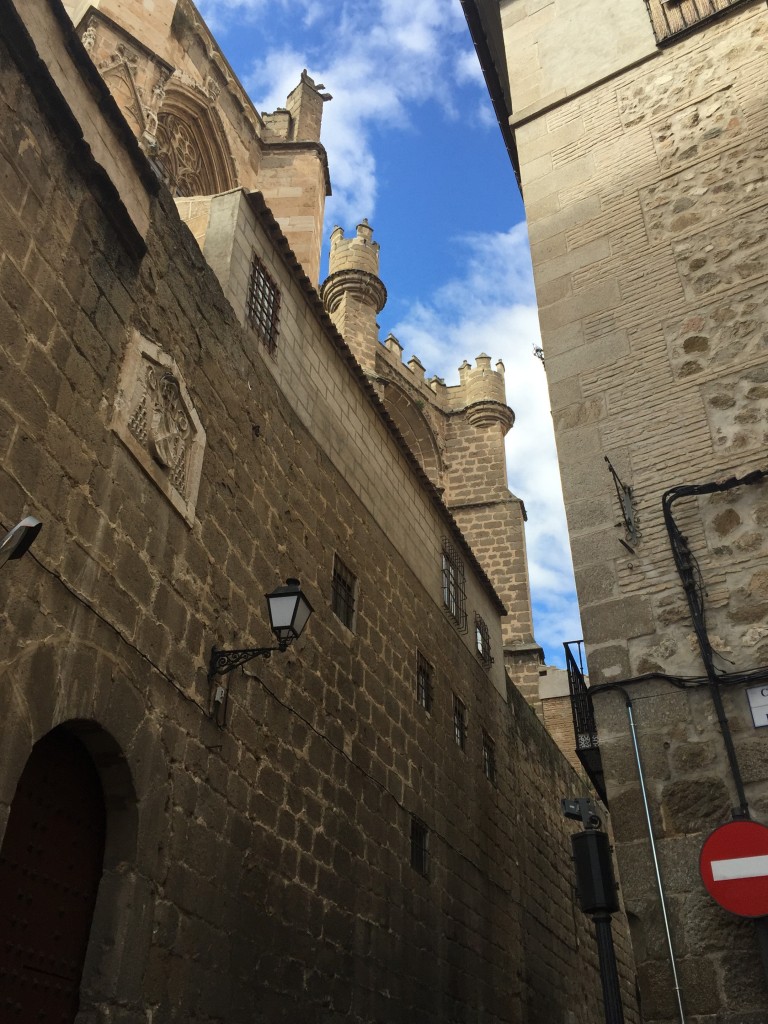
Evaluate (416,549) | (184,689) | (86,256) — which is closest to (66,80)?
(86,256)

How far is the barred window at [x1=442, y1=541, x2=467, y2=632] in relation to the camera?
10719 mm

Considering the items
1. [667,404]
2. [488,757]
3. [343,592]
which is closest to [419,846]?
[343,592]

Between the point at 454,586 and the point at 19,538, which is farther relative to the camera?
the point at 454,586

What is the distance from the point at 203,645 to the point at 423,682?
4379mm

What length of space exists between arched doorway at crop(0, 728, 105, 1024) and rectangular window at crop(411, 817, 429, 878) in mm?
4243

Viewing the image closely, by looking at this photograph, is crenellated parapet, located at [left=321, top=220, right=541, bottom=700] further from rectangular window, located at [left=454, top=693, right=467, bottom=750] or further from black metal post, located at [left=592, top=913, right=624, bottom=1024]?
black metal post, located at [left=592, top=913, right=624, bottom=1024]

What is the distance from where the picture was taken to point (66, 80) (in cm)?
472

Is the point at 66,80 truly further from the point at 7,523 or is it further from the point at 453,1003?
the point at 453,1003

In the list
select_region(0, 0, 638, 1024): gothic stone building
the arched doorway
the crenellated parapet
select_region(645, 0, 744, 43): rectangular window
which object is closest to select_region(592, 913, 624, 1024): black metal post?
select_region(0, 0, 638, 1024): gothic stone building

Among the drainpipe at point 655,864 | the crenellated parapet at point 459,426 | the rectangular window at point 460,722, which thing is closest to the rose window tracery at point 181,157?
the crenellated parapet at point 459,426

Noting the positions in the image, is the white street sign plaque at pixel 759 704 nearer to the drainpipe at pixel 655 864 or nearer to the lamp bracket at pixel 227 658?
the drainpipe at pixel 655 864

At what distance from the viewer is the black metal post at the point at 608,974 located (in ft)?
14.0

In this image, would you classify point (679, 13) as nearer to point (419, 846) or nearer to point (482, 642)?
point (482, 642)

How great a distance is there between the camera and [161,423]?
5.21 meters
